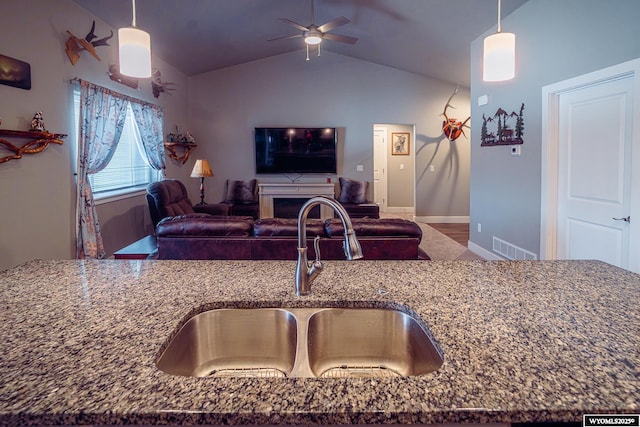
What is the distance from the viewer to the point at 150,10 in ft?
15.0

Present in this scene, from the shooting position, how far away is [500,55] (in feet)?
7.39

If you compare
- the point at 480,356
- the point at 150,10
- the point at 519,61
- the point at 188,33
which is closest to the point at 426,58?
the point at 519,61

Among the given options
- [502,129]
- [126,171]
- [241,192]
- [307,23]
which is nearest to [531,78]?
[502,129]

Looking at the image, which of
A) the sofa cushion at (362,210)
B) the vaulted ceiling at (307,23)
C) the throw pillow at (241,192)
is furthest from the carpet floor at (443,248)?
the throw pillow at (241,192)

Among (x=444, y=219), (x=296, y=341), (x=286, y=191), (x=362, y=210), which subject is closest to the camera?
(x=296, y=341)

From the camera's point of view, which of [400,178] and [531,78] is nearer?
[531,78]

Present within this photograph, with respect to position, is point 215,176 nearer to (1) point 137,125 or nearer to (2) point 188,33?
(1) point 137,125

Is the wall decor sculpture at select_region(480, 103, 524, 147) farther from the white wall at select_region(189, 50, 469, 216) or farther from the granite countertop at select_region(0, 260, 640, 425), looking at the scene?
the granite countertop at select_region(0, 260, 640, 425)

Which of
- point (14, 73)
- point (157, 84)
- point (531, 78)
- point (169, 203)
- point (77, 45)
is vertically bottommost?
point (169, 203)

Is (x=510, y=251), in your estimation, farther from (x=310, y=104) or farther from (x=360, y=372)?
(x=310, y=104)

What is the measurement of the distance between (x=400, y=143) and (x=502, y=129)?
16.9ft

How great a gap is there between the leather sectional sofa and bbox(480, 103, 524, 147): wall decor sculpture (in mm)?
2200

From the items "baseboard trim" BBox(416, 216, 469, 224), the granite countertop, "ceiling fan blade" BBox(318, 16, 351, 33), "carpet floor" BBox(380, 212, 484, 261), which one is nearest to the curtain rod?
"ceiling fan blade" BBox(318, 16, 351, 33)

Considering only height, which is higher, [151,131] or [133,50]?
[151,131]
